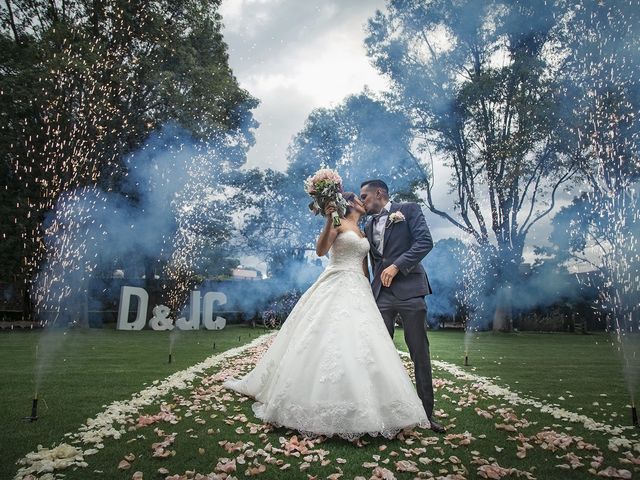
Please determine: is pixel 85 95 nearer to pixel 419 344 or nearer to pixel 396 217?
pixel 396 217

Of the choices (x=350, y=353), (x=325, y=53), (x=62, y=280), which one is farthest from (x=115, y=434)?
(x=62, y=280)

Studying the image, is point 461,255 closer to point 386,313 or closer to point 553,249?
point 553,249

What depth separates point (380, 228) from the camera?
518 centimetres

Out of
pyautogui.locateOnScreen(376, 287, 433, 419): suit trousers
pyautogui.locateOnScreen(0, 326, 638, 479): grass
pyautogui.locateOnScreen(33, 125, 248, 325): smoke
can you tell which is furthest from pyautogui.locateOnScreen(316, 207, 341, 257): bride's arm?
pyautogui.locateOnScreen(33, 125, 248, 325): smoke

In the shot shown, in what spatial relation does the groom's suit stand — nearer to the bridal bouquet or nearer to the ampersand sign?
the bridal bouquet

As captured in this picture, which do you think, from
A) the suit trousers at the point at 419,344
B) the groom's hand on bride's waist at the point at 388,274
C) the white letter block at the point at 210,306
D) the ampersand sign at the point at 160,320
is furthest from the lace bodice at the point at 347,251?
the white letter block at the point at 210,306

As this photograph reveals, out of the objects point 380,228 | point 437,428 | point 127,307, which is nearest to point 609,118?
point 380,228

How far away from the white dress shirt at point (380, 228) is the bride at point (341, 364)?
0.18 meters

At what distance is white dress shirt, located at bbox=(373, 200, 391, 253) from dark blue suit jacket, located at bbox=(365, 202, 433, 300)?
48 millimetres

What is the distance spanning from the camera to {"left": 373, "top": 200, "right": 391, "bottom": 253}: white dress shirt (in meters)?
5.12

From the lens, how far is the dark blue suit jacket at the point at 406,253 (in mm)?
4642

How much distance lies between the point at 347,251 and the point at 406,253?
2.32 ft

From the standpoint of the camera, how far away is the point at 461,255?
35.5 metres

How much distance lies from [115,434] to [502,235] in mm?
23667
